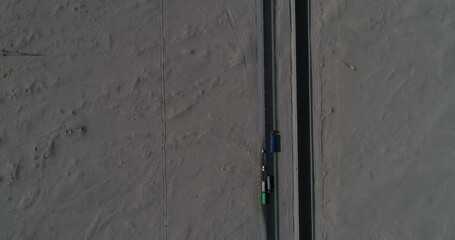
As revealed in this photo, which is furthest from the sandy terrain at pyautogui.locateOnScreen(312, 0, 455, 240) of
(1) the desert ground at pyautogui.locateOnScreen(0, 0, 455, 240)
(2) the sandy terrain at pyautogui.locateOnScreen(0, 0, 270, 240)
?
(2) the sandy terrain at pyautogui.locateOnScreen(0, 0, 270, 240)

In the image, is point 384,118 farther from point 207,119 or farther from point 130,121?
point 130,121

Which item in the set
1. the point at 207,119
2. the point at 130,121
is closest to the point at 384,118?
the point at 207,119

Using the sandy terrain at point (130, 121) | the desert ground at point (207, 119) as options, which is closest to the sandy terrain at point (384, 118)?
the desert ground at point (207, 119)

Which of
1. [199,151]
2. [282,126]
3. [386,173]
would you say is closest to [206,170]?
[199,151]

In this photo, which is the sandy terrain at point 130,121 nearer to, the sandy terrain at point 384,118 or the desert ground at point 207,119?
the desert ground at point 207,119

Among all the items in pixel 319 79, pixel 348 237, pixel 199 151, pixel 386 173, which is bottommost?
pixel 348 237

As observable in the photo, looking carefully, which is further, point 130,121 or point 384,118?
point 384,118

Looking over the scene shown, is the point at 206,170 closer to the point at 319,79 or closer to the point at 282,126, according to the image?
the point at 282,126
